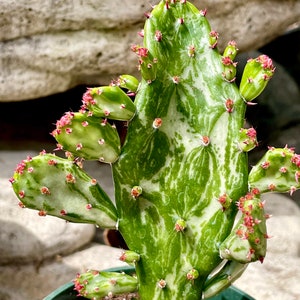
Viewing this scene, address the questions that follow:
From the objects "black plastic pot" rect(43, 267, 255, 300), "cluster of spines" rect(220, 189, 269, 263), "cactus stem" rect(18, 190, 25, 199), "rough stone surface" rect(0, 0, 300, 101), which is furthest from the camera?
"rough stone surface" rect(0, 0, 300, 101)

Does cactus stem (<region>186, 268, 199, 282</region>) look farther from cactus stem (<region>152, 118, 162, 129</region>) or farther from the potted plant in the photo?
cactus stem (<region>152, 118, 162, 129</region>)

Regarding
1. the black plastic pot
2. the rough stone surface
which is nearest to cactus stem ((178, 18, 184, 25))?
the black plastic pot

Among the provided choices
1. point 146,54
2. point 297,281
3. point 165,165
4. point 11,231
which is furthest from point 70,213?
point 297,281

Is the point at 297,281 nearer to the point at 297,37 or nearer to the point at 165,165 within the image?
the point at 165,165

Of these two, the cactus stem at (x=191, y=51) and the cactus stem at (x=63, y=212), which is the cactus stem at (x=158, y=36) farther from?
the cactus stem at (x=63, y=212)

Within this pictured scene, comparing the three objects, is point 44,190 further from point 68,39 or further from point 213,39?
point 68,39
